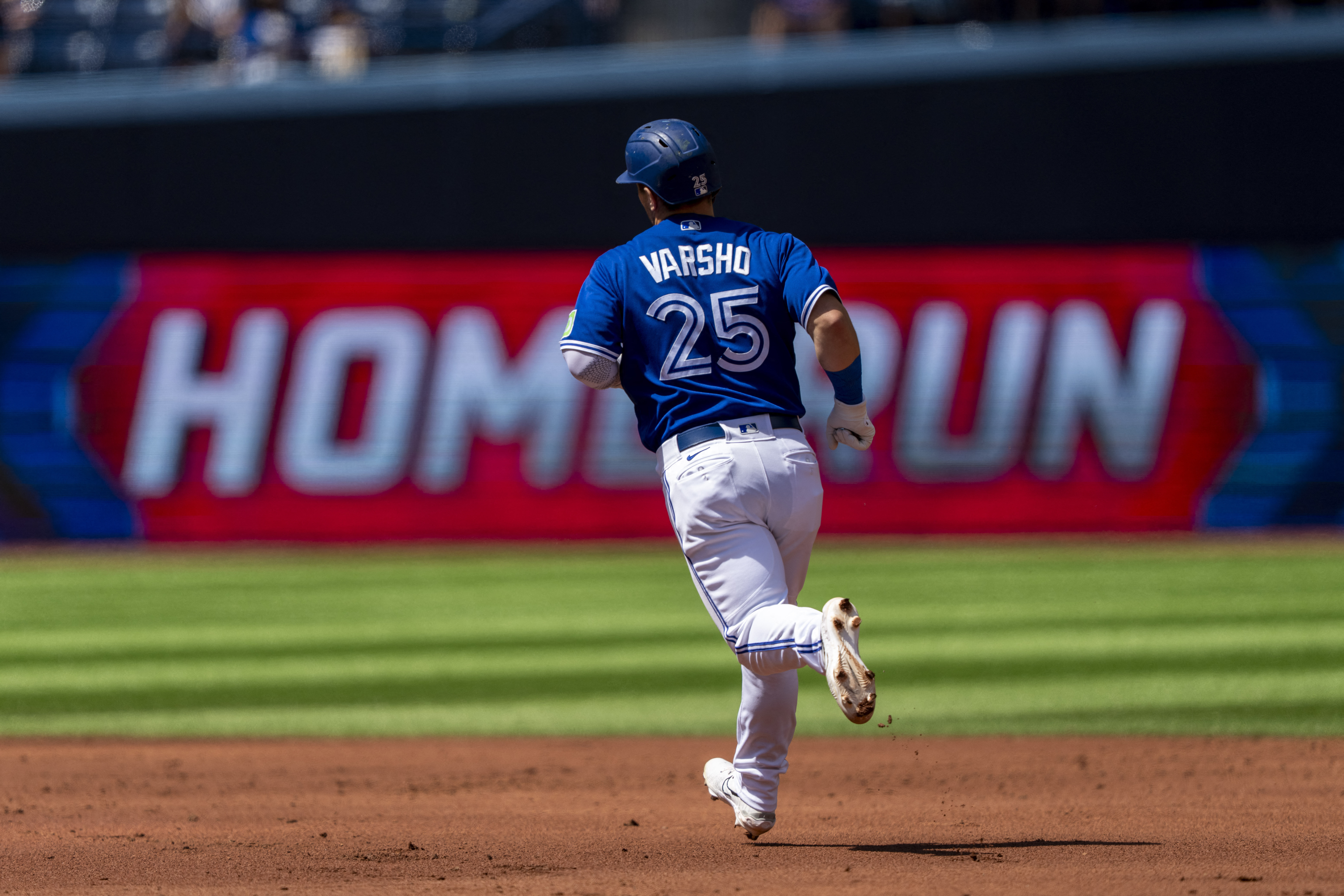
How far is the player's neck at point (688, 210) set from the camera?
5156 millimetres

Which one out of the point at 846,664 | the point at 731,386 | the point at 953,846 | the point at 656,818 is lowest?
the point at 656,818

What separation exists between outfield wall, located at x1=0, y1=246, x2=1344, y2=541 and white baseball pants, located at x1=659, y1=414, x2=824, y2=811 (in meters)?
10.6

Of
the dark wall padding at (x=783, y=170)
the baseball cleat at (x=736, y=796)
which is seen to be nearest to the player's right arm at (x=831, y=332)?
the baseball cleat at (x=736, y=796)

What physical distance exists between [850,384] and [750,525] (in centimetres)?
55

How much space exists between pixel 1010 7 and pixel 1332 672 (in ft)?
30.0

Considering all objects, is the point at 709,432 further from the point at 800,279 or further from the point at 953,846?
the point at 953,846

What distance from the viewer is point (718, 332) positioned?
4984 mm

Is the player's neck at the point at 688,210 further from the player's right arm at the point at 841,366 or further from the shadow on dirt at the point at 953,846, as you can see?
the shadow on dirt at the point at 953,846

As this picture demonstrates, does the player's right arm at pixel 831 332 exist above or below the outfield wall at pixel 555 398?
above

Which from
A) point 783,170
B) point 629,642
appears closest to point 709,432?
point 629,642

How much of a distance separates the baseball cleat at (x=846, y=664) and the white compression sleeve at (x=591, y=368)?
1.02m

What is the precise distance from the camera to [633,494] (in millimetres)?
15953

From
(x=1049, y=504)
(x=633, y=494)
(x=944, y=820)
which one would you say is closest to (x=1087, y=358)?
(x=1049, y=504)

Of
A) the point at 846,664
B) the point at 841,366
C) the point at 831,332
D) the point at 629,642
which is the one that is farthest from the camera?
the point at 629,642
